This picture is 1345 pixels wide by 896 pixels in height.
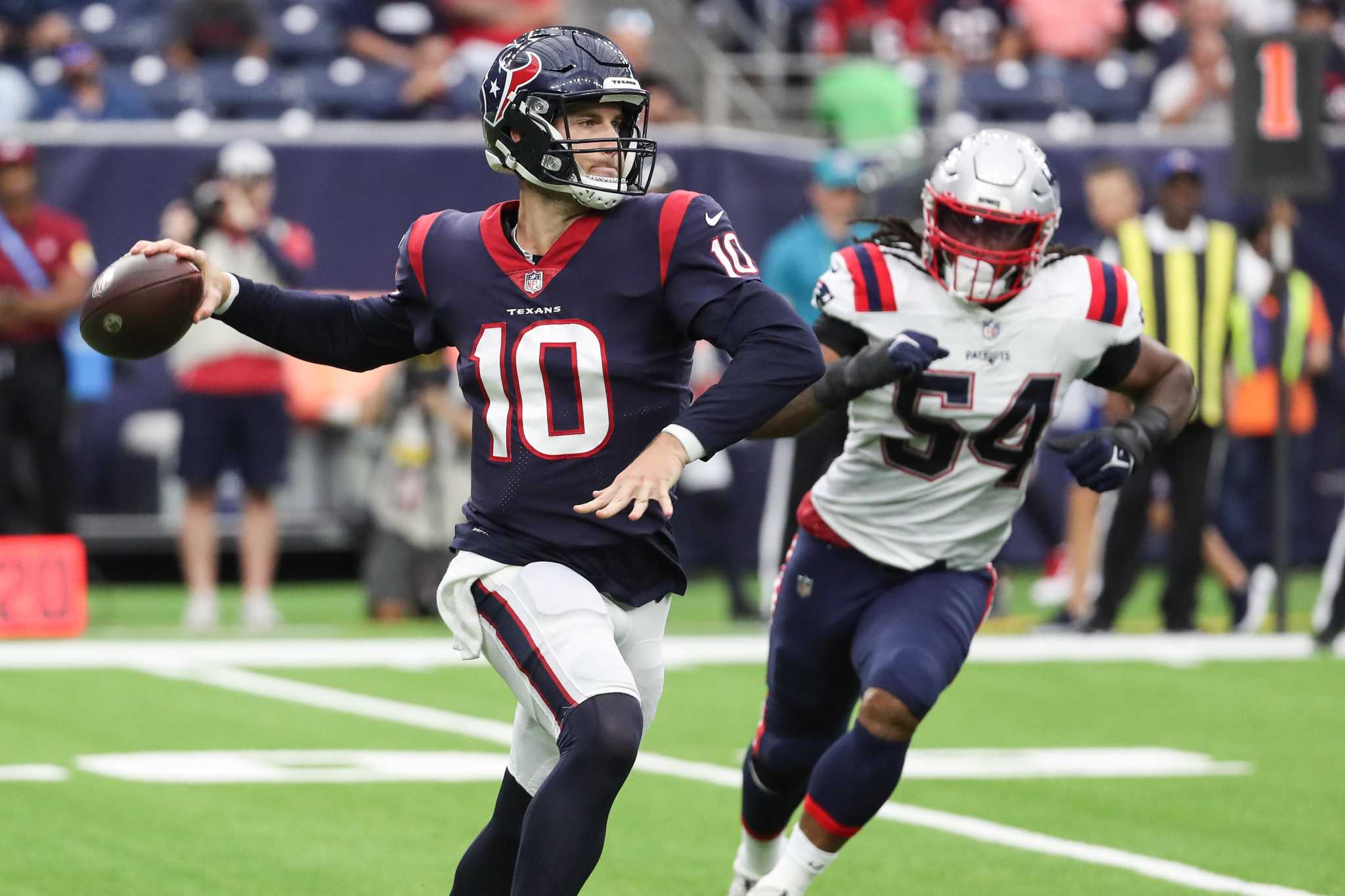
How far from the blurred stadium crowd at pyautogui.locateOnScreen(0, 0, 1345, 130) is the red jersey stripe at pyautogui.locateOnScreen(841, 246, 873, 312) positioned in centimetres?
762

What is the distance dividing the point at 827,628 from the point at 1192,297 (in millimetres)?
5545

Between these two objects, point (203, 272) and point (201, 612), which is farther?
point (201, 612)

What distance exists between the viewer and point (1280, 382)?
10.2 meters

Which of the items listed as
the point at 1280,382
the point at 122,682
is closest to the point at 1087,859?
the point at 122,682

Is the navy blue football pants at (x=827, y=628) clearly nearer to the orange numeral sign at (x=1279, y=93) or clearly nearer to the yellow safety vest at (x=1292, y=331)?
the orange numeral sign at (x=1279, y=93)

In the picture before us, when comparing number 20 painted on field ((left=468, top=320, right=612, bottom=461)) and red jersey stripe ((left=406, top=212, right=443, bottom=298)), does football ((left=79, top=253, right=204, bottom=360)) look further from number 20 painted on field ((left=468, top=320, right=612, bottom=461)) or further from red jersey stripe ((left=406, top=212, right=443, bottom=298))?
number 20 painted on field ((left=468, top=320, right=612, bottom=461))

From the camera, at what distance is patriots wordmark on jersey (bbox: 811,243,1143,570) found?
193 inches

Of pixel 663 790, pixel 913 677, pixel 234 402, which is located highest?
pixel 913 677

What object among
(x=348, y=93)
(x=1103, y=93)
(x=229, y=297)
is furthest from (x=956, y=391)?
(x=1103, y=93)

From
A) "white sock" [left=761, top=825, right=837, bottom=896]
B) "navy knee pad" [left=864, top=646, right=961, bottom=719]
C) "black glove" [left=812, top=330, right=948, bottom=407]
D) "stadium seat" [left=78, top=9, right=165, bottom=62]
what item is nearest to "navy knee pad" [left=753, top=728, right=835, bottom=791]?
"white sock" [left=761, top=825, right=837, bottom=896]

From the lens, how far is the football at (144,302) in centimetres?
418

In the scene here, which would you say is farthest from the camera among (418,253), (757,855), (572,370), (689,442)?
(757,855)

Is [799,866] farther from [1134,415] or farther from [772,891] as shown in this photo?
[1134,415]

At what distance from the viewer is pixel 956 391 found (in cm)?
488
